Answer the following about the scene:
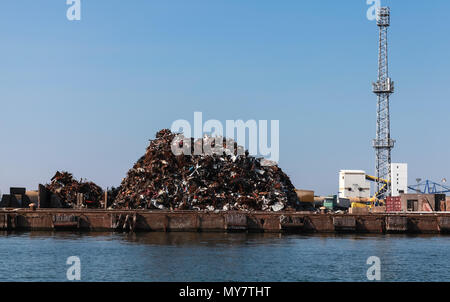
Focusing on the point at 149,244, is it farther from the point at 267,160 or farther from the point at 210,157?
the point at 267,160

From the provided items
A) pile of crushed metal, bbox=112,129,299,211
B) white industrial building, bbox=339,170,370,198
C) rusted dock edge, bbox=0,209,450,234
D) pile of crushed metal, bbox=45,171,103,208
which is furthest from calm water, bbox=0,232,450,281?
white industrial building, bbox=339,170,370,198

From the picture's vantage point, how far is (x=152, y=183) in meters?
43.5

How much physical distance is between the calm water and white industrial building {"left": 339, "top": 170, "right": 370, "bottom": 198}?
53.3 m

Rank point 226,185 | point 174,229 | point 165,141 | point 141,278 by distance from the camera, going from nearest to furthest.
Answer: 1. point 141,278
2. point 174,229
3. point 226,185
4. point 165,141

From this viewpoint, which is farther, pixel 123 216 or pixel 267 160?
pixel 267 160

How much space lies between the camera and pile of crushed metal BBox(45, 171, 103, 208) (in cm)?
4819

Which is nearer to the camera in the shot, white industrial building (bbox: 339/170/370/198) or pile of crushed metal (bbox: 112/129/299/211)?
pile of crushed metal (bbox: 112/129/299/211)

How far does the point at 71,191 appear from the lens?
48719 mm

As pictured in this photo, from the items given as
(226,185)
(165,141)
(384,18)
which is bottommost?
(226,185)

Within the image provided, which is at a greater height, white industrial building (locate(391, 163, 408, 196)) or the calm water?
white industrial building (locate(391, 163, 408, 196))

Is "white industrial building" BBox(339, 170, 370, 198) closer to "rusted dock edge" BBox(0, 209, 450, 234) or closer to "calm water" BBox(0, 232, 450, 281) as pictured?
"rusted dock edge" BBox(0, 209, 450, 234)

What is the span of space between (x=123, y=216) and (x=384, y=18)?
166ft

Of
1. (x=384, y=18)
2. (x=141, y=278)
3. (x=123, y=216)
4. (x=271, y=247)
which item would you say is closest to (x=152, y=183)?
(x=123, y=216)

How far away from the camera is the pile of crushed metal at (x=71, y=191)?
48.2m
